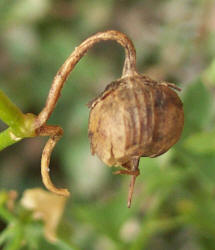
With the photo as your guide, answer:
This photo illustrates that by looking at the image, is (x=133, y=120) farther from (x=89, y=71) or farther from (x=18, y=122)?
(x=89, y=71)

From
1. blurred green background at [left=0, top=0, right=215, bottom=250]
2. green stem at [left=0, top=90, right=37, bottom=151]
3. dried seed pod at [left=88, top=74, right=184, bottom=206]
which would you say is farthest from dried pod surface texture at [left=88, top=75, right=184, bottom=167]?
blurred green background at [left=0, top=0, right=215, bottom=250]

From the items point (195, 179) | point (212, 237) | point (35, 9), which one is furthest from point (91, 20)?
point (212, 237)

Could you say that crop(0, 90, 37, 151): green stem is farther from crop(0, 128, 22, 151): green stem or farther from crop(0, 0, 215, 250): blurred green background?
crop(0, 0, 215, 250): blurred green background

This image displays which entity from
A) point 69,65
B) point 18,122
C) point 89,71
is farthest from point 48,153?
point 89,71

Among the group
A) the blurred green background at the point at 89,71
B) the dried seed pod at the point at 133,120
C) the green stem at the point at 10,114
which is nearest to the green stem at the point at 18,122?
the green stem at the point at 10,114

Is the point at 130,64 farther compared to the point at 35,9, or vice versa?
the point at 35,9

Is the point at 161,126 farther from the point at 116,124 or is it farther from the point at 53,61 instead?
the point at 53,61

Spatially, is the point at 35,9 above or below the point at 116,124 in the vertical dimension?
below

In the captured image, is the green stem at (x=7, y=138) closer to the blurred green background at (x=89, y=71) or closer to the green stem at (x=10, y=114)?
the green stem at (x=10, y=114)
